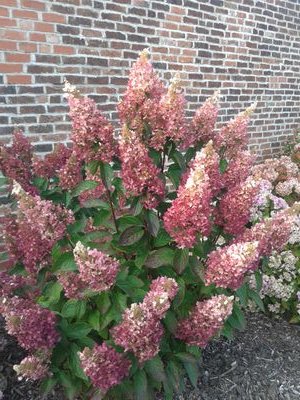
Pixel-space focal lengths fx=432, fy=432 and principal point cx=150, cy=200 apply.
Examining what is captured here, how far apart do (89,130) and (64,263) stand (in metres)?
0.57

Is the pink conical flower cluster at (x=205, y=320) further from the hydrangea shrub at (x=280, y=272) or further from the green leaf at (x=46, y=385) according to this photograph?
the hydrangea shrub at (x=280, y=272)

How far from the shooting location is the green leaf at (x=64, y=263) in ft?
5.92

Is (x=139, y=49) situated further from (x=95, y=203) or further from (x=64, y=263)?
(x=64, y=263)

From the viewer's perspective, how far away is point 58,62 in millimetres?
3426

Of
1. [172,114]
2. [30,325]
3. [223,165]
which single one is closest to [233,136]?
[223,165]

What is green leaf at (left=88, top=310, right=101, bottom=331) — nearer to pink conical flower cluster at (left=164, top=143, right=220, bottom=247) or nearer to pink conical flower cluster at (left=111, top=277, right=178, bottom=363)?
pink conical flower cluster at (left=111, top=277, right=178, bottom=363)

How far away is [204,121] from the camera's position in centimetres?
207

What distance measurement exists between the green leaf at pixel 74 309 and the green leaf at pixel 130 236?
32 centimetres

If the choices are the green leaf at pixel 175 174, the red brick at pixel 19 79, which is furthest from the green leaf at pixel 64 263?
the red brick at pixel 19 79

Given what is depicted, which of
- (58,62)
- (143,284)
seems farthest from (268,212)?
→ (58,62)

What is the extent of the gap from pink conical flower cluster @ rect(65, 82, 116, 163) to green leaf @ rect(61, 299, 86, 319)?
62 centimetres

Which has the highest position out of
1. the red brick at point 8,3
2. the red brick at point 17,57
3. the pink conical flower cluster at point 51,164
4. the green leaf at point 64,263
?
the red brick at point 8,3

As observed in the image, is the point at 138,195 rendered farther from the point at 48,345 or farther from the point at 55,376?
the point at 55,376

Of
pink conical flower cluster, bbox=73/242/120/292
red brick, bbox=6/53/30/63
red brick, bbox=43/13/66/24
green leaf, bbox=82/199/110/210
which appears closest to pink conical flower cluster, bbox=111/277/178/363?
pink conical flower cluster, bbox=73/242/120/292
